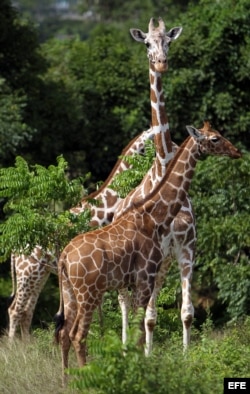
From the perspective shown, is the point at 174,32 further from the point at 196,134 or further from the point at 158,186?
the point at 158,186

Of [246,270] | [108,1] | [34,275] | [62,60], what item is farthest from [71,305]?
[108,1]

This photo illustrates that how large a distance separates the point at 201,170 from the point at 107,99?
611cm

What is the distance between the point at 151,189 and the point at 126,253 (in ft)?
5.67

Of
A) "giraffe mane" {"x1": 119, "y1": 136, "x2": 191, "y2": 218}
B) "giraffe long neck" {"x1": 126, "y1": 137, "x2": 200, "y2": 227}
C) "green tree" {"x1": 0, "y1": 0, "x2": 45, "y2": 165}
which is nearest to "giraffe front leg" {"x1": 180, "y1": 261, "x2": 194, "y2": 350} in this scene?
"giraffe long neck" {"x1": 126, "y1": 137, "x2": 200, "y2": 227}

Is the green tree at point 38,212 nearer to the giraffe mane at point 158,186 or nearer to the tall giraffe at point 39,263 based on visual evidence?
the tall giraffe at point 39,263

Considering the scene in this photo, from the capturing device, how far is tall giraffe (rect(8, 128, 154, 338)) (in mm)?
15891

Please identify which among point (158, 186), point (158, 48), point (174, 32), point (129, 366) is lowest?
point (129, 366)

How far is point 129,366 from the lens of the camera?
419 inches

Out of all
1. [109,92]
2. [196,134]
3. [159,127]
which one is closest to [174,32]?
[159,127]

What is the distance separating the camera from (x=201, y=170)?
1945 cm

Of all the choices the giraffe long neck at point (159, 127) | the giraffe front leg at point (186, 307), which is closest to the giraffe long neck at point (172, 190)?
the giraffe long neck at point (159, 127)

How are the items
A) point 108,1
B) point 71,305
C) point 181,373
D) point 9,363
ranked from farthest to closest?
point 108,1 → point 9,363 → point 71,305 → point 181,373

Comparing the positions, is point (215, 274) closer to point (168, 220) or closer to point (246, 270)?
point (246, 270)

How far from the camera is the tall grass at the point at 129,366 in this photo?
419 inches
